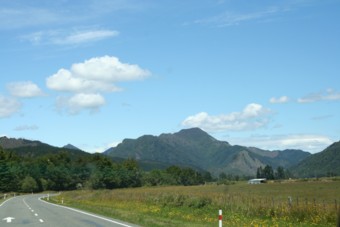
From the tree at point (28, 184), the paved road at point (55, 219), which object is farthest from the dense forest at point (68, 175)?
the paved road at point (55, 219)

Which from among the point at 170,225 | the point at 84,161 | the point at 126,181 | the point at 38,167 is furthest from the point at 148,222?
the point at 84,161

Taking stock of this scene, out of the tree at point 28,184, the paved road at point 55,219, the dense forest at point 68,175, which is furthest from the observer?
the dense forest at point 68,175

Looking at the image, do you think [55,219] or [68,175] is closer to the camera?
[55,219]

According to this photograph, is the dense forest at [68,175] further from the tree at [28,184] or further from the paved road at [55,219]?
the paved road at [55,219]

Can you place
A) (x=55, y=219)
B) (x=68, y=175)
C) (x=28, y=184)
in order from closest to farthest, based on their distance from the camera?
(x=55, y=219) < (x=28, y=184) < (x=68, y=175)

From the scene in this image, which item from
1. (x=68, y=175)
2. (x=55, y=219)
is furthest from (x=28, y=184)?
(x=55, y=219)

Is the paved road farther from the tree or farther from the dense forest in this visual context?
the tree

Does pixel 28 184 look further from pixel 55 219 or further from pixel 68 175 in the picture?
pixel 55 219

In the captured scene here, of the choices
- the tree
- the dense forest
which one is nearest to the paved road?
the dense forest

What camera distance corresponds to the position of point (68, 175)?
153500 mm

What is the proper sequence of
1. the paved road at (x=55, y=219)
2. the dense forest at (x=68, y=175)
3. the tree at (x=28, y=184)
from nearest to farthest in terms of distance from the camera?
the paved road at (x=55, y=219) < the tree at (x=28, y=184) < the dense forest at (x=68, y=175)

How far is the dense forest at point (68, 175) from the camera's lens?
13000 centimetres

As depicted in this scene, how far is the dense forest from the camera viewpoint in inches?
5118

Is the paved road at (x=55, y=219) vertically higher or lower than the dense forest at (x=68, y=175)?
lower
